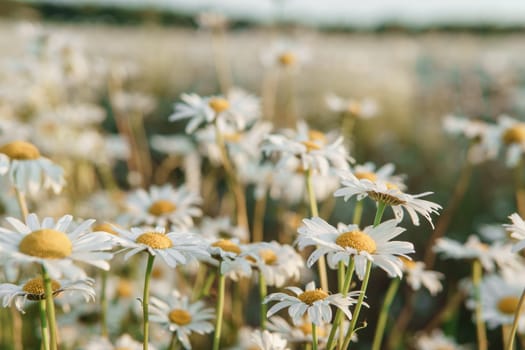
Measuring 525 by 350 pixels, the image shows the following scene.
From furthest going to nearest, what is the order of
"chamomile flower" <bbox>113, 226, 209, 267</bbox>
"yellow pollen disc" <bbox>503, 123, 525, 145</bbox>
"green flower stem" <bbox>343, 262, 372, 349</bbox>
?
"yellow pollen disc" <bbox>503, 123, 525, 145</bbox>
"chamomile flower" <bbox>113, 226, 209, 267</bbox>
"green flower stem" <bbox>343, 262, 372, 349</bbox>

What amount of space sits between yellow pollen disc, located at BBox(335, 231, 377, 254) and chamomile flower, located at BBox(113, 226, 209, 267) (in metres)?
0.27

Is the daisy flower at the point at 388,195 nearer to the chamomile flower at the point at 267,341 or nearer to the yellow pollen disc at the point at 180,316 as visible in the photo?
the chamomile flower at the point at 267,341

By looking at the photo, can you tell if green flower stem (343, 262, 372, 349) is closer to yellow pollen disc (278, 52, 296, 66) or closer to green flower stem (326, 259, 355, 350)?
green flower stem (326, 259, 355, 350)

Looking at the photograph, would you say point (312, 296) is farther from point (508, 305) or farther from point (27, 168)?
point (508, 305)

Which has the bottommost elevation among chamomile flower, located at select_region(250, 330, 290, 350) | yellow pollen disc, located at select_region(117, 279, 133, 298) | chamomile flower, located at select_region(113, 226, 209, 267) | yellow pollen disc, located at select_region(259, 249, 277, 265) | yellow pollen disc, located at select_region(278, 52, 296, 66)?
yellow pollen disc, located at select_region(117, 279, 133, 298)

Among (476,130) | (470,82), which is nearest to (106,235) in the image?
(476,130)

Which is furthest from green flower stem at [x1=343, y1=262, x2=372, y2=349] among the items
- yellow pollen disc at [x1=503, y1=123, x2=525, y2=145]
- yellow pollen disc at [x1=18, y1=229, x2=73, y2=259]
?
yellow pollen disc at [x1=503, y1=123, x2=525, y2=145]

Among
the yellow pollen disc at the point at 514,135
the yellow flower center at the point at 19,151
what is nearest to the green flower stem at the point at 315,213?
the yellow flower center at the point at 19,151

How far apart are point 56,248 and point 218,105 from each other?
41.6 inches

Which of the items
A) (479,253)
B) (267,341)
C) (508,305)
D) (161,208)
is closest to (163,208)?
(161,208)

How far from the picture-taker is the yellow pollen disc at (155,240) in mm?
1370

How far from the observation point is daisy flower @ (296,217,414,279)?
1287 millimetres

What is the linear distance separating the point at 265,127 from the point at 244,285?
0.64m

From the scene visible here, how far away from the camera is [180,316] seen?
162 cm
